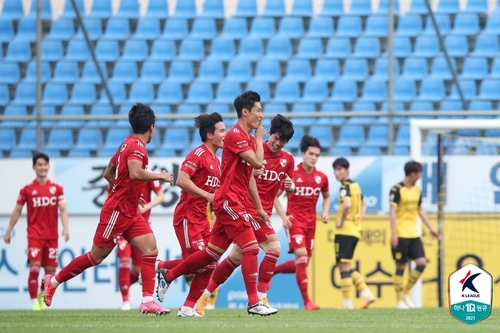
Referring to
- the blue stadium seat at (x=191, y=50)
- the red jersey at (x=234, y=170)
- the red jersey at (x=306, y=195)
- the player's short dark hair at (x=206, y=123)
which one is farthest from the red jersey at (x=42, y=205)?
the blue stadium seat at (x=191, y=50)

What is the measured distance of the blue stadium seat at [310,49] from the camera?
18.6 m

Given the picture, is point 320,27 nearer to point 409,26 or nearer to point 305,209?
point 409,26

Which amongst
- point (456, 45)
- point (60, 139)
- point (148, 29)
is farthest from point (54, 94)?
point (456, 45)

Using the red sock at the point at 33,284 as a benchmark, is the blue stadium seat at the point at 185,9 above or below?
above

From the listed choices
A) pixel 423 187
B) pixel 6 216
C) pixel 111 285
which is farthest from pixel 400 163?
pixel 6 216

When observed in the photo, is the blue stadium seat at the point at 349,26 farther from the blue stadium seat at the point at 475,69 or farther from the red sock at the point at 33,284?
the red sock at the point at 33,284

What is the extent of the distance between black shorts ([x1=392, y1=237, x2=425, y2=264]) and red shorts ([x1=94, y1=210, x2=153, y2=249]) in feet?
16.9

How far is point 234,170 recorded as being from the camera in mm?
8977

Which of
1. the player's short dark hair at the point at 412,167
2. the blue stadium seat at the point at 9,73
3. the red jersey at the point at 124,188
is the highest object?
the blue stadium seat at the point at 9,73

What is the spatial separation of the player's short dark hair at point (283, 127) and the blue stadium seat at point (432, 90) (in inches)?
309

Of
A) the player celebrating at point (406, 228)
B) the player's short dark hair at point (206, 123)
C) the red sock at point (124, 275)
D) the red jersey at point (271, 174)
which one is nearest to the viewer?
the player's short dark hair at point (206, 123)

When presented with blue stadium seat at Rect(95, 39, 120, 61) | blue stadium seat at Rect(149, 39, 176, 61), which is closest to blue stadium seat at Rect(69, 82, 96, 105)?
blue stadium seat at Rect(95, 39, 120, 61)

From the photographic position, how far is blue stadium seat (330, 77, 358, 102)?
18.0 metres

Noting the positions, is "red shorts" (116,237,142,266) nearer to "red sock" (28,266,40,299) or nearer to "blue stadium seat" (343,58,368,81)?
"red sock" (28,266,40,299)
